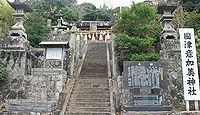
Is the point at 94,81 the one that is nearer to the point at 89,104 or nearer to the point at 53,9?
the point at 89,104

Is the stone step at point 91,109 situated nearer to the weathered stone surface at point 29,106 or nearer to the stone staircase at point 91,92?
the stone staircase at point 91,92

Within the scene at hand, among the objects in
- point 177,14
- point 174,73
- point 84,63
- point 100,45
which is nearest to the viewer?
point 174,73

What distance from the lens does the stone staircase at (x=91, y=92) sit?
1427cm

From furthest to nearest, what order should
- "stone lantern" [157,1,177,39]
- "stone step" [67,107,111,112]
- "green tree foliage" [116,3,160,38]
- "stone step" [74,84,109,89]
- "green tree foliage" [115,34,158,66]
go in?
1. "green tree foliage" [116,3,160,38]
2. "green tree foliage" [115,34,158,66]
3. "stone lantern" [157,1,177,39]
4. "stone step" [74,84,109,89]
5. "stone step" [67,107,111,112]

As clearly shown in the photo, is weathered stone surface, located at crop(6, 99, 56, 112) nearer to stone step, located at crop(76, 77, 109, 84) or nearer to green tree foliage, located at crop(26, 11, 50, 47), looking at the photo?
stone step, located at crop(76, 77, 109, 84)

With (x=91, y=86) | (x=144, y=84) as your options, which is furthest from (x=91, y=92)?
(x=144, y=84)

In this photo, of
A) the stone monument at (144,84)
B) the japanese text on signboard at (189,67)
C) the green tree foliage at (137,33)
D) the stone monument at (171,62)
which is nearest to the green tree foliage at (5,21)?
the green tree foliage at (137,33)

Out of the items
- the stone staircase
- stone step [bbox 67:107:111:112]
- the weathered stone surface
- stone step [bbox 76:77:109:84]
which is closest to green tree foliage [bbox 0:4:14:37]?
the stone staircase

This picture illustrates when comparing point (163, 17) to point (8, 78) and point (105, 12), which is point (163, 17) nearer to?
point (8, 78)

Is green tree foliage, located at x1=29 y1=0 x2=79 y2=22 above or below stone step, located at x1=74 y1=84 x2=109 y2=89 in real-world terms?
above

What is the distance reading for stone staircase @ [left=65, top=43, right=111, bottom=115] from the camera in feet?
46.8

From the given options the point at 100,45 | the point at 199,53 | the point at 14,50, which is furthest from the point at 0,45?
the point at 100,45

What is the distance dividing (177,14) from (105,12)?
26.9m

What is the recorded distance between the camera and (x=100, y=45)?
28.5 metres
